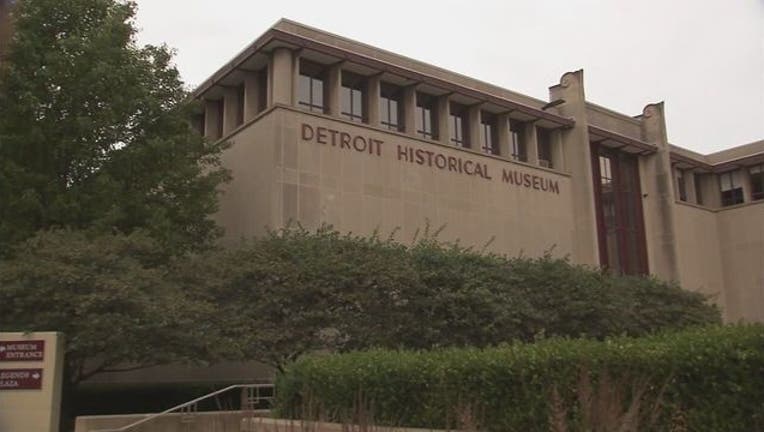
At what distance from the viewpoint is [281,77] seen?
30.4m

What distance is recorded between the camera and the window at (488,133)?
38.3m

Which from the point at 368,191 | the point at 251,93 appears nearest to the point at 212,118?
the point at 251,93

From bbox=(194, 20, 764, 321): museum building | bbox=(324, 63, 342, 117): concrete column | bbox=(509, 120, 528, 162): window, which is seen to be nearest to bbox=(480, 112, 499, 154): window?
bbox=(194, 20, 764, 321): museum building

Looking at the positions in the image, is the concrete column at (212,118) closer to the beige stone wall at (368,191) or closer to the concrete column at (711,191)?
the beige stone wall at (368,191)

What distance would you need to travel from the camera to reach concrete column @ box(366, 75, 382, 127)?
1304 inches

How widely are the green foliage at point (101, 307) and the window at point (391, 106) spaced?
17488mm

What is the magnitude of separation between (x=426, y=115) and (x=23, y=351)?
74.7ft

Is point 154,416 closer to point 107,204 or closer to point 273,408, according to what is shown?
point 273,408

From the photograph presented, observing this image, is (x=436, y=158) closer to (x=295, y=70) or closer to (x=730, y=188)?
(x=295, y=70)

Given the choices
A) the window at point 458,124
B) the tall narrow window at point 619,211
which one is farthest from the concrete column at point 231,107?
the tall narrow window at point 619,211

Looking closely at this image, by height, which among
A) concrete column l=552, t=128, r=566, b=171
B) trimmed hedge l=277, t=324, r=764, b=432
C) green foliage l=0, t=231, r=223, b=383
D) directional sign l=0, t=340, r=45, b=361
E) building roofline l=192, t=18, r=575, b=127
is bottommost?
trimmed hedge l=277, t=324, r=764, b=432

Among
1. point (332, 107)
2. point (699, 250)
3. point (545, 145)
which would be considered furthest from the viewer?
point (699, 250)

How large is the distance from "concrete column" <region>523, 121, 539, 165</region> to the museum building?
71mm

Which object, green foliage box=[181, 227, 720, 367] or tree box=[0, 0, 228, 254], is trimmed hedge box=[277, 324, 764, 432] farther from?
tree box=[0, 0, 228, 254]
